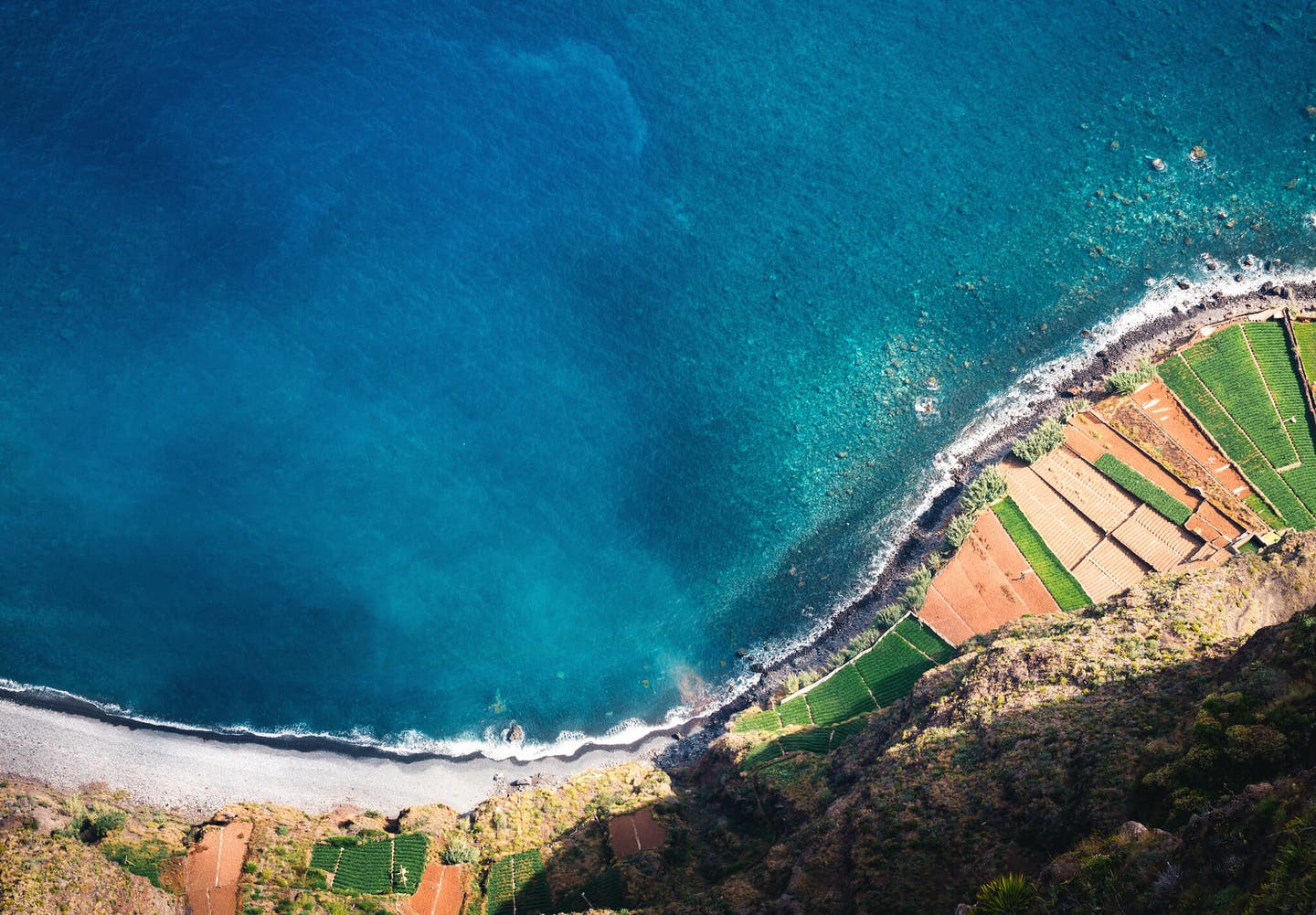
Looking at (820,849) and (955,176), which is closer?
(820,849)

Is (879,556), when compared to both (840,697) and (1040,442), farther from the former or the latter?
(1040,442)

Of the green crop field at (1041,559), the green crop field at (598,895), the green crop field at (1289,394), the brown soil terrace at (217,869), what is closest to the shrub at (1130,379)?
the green crop field at (1289,394)

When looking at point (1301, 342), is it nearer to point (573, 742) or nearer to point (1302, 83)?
point (1302, 83)

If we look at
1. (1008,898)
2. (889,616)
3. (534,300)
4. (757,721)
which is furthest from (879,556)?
(1008,898)

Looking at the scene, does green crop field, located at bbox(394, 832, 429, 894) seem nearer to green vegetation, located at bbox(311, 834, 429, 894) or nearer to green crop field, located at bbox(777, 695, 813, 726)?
green vegetation, located at bbox(311, 834, 429, 894)

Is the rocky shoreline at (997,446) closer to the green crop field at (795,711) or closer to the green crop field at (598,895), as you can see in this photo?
the green crop field at (795,711)

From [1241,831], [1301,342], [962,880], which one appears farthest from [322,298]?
[1301,342]
